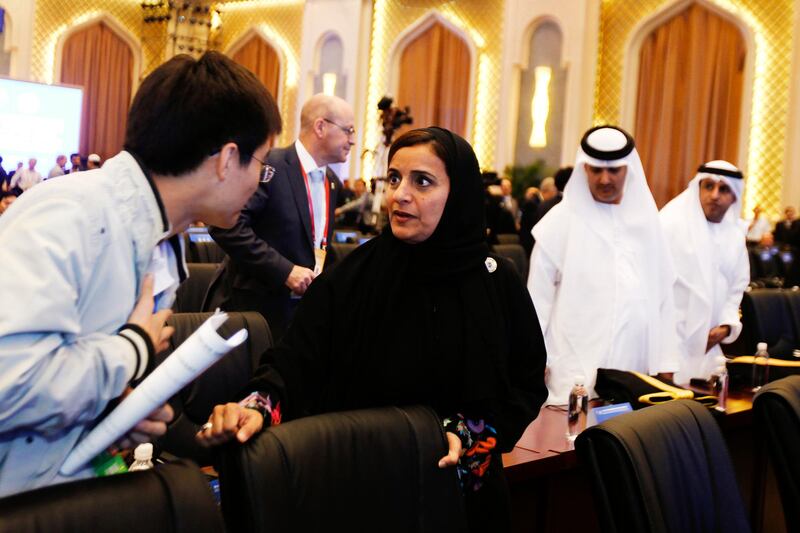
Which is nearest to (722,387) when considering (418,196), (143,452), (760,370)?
(760,370)

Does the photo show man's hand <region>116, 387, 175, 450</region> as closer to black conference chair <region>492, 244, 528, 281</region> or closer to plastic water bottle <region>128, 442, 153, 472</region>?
plastic water bottle <region>128, 442, 153, 472</region>

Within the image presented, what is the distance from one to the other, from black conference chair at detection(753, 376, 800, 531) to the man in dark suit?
1726 millimetres

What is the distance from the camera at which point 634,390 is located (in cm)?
270

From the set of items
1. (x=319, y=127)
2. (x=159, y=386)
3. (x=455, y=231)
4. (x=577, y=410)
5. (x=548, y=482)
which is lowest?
(x=548, y=482)

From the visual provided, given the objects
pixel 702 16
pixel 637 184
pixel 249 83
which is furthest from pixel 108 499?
pixel 702 16

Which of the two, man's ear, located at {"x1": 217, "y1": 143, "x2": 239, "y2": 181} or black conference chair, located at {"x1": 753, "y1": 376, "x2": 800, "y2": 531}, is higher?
man's ear, located at {"x1": 217, "y1": 143, "x2": 239, "y2": 181}

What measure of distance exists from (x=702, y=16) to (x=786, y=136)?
1.97 metres

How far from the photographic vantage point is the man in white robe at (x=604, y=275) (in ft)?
10.5

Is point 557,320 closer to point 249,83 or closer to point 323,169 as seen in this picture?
point 323,169

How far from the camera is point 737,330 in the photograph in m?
3.78

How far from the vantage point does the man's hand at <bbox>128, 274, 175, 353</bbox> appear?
118cm

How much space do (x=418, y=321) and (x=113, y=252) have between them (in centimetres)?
83

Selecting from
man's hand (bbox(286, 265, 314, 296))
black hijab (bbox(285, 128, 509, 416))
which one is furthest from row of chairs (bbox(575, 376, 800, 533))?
man's hand (bbox(286, 265, 314, 296))

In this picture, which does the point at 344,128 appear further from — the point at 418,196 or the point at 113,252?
the point at 113,252
